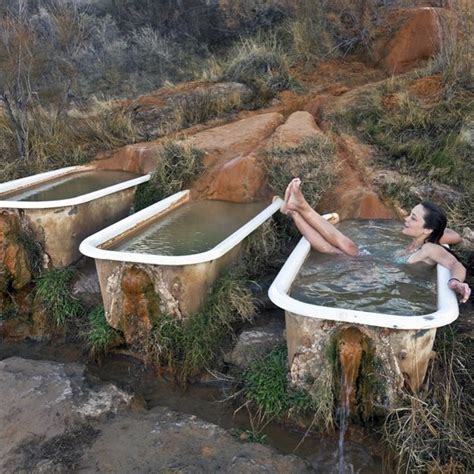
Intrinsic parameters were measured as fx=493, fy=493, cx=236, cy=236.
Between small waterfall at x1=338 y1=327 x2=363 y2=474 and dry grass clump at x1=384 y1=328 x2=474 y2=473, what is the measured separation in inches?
8.8

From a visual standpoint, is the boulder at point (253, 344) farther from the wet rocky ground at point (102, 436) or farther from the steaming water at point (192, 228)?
the steaming water at point (192, 228)

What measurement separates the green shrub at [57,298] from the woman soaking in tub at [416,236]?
1.88 metres

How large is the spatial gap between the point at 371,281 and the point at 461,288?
0.62 metres

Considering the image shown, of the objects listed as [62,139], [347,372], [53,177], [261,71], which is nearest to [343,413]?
[347,372]

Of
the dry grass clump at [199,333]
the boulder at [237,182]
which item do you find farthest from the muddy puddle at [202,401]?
the boulder at [237,182]

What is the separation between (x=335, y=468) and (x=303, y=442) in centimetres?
24

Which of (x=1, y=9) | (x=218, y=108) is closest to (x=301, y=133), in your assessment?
(x=218, y=108)

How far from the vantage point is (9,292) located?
13.7 feet

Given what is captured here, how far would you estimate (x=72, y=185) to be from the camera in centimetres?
512

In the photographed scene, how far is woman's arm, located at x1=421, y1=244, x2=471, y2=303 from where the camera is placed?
2838mm

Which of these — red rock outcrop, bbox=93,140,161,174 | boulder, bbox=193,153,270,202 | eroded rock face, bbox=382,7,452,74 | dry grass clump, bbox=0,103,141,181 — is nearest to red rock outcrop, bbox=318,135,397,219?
boulder, bbox=193,153,270,202

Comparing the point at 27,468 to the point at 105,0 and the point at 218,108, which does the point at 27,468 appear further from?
the point at 105,0

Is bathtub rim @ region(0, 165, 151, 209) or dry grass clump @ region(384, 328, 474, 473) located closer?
dry grass clump @ region(384, 328, 474, 473)

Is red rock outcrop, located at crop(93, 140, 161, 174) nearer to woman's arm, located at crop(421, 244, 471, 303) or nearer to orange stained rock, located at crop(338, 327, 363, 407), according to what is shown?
woman's arm, located at crop(421, 244, 471, 303)
